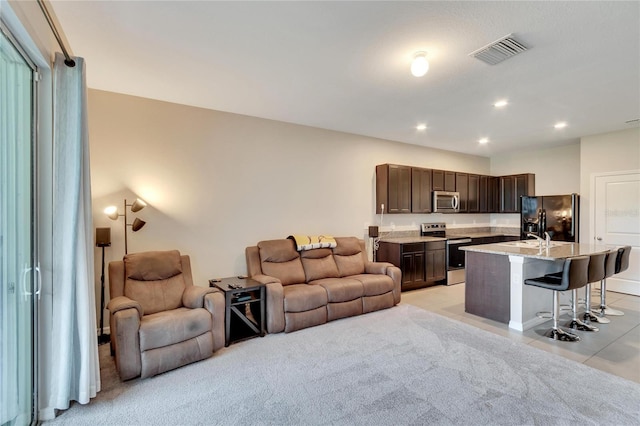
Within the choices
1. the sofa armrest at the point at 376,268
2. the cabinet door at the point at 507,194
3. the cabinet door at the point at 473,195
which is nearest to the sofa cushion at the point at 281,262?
the sofa armrest at the point at 376,268

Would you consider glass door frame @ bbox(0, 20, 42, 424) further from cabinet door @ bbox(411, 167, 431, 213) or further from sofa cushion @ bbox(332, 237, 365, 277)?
cabinet door @ bbox(411, 167, 431, 213)

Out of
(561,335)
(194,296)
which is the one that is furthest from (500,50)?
(194,296)

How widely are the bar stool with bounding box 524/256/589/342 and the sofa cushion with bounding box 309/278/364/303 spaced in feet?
6.56

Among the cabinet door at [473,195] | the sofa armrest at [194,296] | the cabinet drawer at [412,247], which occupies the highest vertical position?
the cabinet door at [473,195]

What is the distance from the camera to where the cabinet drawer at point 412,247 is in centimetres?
540

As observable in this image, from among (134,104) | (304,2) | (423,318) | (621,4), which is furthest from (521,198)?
(134,104)

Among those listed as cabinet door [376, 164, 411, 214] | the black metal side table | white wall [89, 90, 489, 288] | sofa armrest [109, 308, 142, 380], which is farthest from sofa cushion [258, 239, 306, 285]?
cabinet door [376, 164, 411, 214]

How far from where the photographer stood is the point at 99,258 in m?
3.52

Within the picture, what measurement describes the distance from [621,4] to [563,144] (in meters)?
5.17

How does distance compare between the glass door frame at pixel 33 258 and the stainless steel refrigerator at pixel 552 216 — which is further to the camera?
the stainless steel refrigerator at pixel 552 216

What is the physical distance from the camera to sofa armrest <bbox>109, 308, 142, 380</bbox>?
2.56 metres

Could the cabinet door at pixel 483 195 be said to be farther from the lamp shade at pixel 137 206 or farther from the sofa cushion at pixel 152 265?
the lamp shade at pixel 137 206

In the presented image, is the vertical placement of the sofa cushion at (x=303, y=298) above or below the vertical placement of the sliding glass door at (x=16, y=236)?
below

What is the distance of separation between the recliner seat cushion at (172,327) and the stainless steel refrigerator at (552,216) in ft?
20.9
